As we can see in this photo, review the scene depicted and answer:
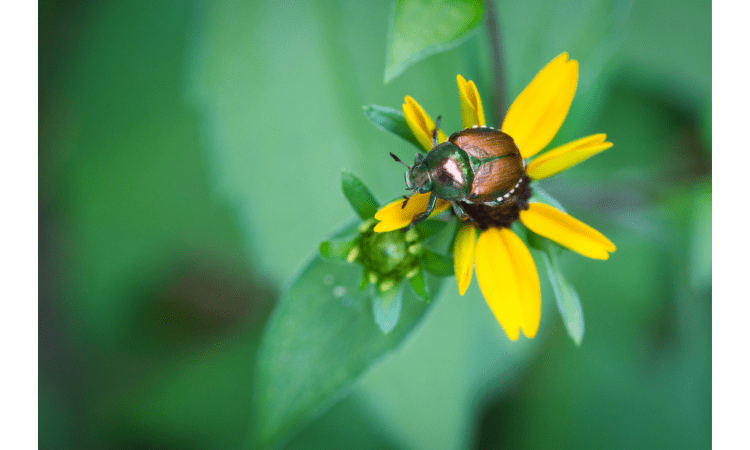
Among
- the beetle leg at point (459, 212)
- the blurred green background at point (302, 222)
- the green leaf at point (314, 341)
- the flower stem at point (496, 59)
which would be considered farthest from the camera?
the blurred green background at point (302, 222)

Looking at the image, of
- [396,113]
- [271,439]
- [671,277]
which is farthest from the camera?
[671,277]

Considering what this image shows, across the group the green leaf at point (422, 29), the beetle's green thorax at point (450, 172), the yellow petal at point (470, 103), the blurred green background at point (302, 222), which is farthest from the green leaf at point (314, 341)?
the blurred green background at point (302, 222)

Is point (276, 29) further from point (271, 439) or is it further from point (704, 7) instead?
point (704, 7)

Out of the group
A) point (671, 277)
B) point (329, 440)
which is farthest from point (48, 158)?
point (671, 277)

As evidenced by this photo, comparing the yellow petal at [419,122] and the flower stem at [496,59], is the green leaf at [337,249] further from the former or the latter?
the flower stem at [496,59]

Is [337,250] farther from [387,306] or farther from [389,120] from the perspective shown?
[389,120]

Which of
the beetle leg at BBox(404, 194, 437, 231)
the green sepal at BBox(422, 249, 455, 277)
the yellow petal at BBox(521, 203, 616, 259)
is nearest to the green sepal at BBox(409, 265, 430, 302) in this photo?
the green sepal at BBox(422, 249, 455, 277)

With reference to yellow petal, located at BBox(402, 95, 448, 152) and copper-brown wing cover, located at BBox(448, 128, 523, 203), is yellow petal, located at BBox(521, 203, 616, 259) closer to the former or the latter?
copper-brown wing cover, located at BBox(448, 128, 523, 203)
